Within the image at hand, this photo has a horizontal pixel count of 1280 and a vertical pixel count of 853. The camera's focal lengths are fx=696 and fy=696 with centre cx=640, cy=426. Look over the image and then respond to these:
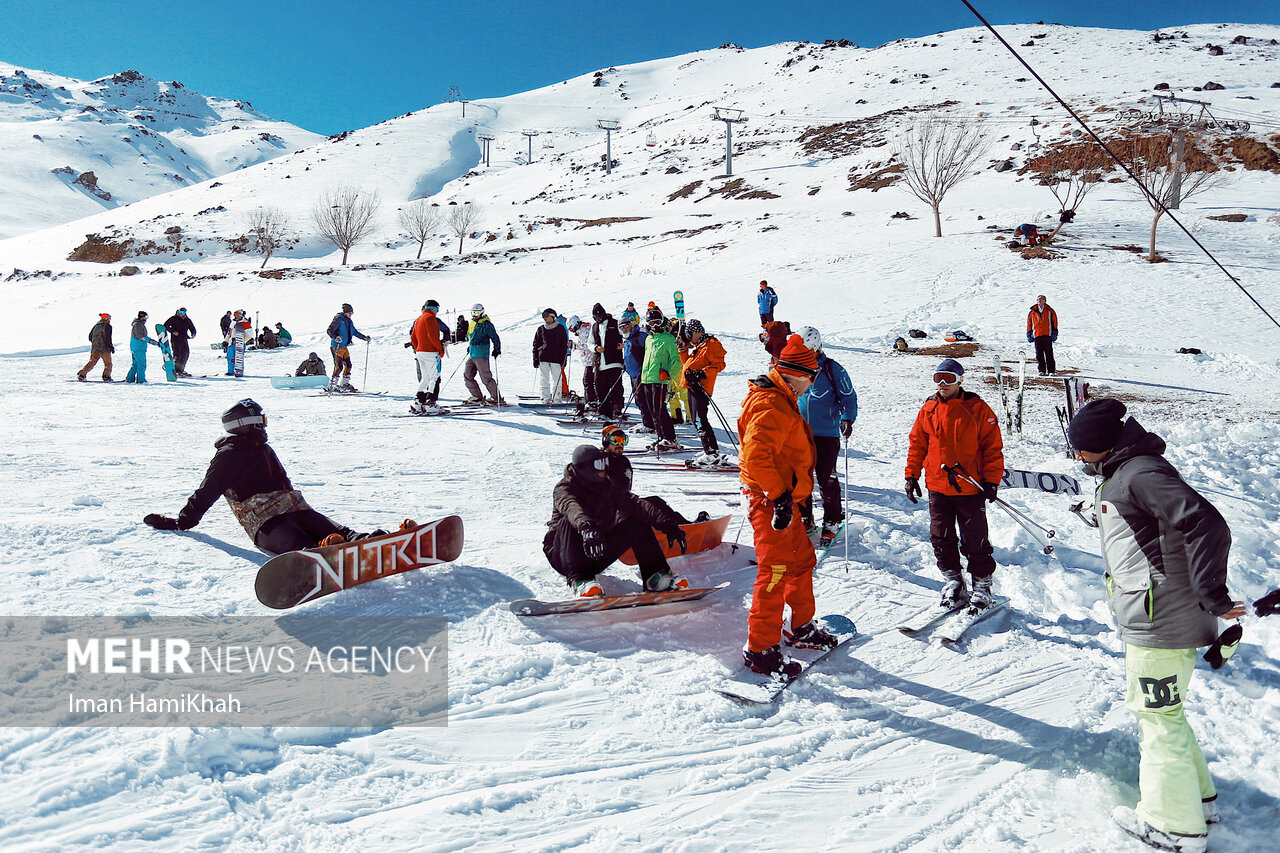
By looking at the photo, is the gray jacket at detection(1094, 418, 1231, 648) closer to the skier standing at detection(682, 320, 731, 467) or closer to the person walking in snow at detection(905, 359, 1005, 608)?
the person walking in snow at detection(905, 359, 1005, 608)

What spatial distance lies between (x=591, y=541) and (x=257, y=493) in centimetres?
255

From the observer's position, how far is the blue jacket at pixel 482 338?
11816mm

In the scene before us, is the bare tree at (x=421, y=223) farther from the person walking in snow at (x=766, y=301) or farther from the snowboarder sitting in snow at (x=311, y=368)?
the person walking in snow at (x=766, y=301)

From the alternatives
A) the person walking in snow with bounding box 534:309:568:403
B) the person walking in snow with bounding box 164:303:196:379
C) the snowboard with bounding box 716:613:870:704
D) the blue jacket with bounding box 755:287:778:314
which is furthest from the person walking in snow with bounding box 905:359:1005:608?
the person walking in snow with bounding box 164:303:196:379

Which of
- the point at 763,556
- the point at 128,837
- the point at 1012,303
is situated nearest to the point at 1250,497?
the point at 763,556

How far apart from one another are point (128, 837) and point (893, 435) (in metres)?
9.84

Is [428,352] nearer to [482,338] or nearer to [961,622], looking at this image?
[482,338]

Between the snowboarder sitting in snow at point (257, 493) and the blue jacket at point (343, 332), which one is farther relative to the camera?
the blue jacket at point (343, 332)

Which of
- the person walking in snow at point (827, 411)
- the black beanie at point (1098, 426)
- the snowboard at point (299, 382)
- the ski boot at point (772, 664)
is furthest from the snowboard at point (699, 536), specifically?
the snowboard at point (299, 382)

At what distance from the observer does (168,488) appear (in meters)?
6.80

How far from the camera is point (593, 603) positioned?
4453 mm

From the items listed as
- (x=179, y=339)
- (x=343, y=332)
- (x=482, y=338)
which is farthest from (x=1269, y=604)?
(x=179, y=339)

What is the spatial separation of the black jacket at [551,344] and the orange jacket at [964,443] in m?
8.21

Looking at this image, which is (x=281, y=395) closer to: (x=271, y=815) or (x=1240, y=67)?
(x=271, y=815)
